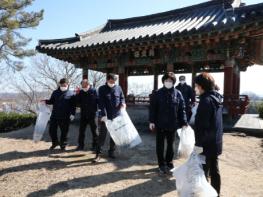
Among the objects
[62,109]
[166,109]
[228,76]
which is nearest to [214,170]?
[166,109]

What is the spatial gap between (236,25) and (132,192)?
5.87m

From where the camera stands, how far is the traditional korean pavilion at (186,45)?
9.39m

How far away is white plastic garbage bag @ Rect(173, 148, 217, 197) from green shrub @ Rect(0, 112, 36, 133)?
41.5ft

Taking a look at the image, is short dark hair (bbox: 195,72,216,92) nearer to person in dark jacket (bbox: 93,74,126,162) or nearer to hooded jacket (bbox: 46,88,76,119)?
person in dark jacket (bbox: 93,74,126,162)

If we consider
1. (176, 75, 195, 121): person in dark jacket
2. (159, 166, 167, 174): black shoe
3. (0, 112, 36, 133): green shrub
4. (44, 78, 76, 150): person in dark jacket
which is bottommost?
(0, 112, 36, 133): green shrub

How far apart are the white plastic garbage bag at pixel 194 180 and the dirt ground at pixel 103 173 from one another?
2.31 feet

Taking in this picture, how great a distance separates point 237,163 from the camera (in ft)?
23.4

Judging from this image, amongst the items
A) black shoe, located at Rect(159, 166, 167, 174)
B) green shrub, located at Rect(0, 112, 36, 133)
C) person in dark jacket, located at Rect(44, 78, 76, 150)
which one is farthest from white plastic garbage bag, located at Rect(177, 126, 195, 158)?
green shrub, located at Rect(0, 112, 36, 133)

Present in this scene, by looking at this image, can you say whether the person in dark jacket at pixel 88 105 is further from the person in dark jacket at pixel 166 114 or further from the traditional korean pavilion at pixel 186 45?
the traditional korean pavilion at pixel 186 45

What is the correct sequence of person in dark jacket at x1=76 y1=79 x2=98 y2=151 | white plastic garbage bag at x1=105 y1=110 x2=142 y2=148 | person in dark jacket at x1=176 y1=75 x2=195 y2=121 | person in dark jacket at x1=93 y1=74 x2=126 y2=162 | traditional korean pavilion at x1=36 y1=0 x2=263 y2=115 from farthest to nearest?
traditional korean pavilion at x1=36 y1=0 x2=263 y2=115
person in dark jacket at x1=176 y1=75 x2=195 y2=121
person in dark jacket at x1=76 y1=79 x2=98 y2=151
person in dark jacket at x1=93 y1=74 x2=126 y2=162
white plastic garbage bag at x1=105 y1=110 x2=142 y2=148

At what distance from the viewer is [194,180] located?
419 cm

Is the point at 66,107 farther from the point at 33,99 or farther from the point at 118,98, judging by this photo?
the point at 33,99

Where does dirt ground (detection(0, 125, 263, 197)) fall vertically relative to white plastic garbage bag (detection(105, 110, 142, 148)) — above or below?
below

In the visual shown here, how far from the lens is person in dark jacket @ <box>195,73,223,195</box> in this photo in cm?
425
